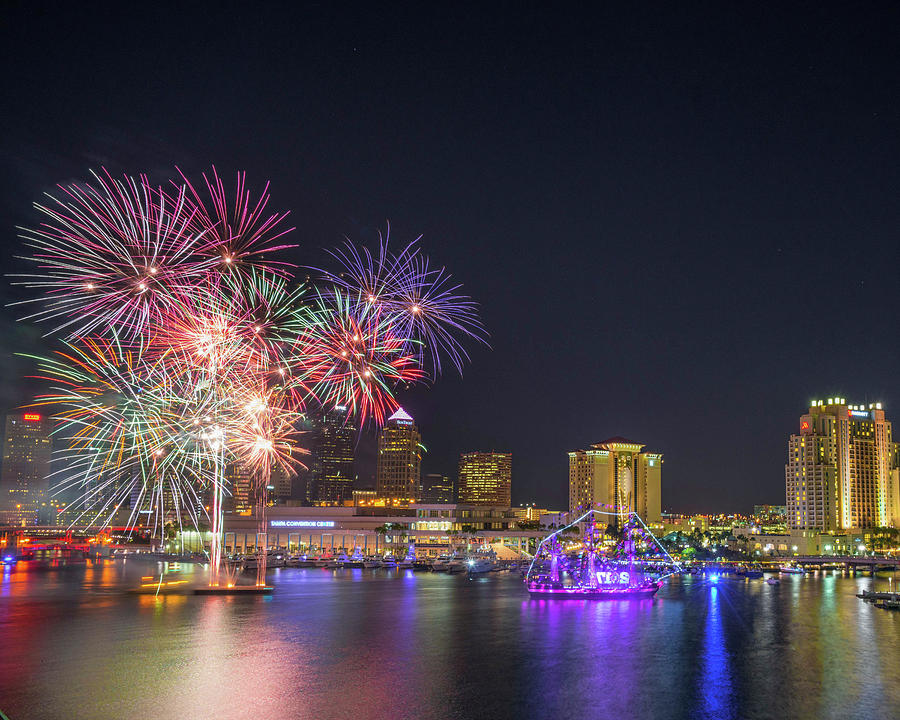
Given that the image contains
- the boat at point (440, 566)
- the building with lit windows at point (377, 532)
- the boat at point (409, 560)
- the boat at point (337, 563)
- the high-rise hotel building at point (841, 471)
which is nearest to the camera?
the boat at point (440, 566)

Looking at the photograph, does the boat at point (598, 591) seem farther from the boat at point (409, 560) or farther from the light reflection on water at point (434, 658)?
the boat at point (409, 560)

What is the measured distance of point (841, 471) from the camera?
132 meters

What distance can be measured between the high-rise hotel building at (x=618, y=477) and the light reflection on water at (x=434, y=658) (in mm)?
119791

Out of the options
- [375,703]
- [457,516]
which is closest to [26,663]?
[375,703]

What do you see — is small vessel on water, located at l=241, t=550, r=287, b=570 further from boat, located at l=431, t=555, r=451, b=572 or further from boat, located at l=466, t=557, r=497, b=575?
boat, located at l=466, t=557, r=497, b=575

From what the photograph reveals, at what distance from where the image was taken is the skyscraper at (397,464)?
14688 cm

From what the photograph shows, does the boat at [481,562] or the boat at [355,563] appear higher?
the boat at [481,562]

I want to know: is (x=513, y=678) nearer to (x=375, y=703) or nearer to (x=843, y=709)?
(x=375, y=703)

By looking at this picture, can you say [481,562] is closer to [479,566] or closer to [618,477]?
[479,566]

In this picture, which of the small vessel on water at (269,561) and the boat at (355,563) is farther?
the boat at (355,563)

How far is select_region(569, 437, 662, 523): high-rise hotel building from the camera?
17162 cm

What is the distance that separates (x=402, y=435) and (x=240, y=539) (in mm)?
44769

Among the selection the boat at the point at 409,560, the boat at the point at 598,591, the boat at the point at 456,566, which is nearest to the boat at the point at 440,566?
the boat at the point at 456,566

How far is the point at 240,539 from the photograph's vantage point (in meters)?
109
